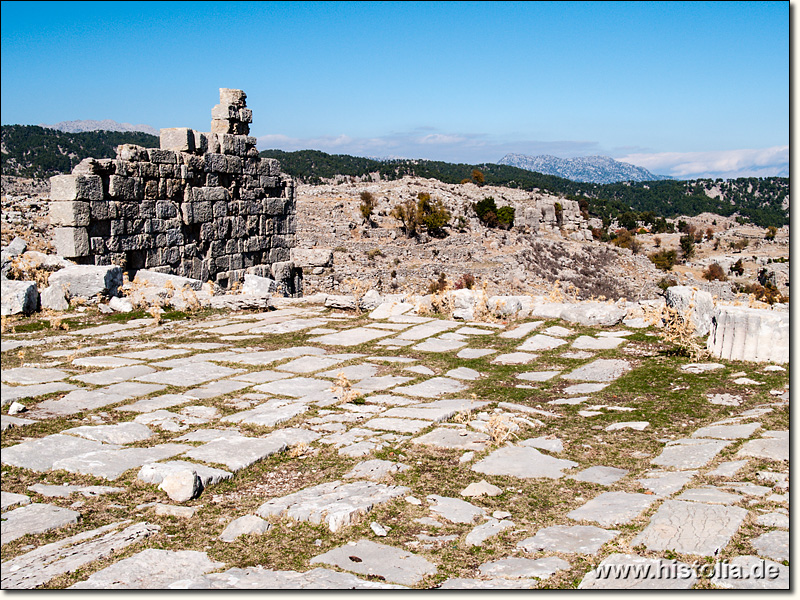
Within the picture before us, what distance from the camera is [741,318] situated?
6.96 m

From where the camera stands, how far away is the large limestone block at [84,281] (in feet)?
32.2

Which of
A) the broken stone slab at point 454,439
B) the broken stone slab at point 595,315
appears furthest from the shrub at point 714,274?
the broken stone slab at point 454,439

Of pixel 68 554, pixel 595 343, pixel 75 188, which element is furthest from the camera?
pixel 75 188

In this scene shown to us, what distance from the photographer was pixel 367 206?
2073 inches

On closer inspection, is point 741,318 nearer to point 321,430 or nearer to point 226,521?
point 321,430

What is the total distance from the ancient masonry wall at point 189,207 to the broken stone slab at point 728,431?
31.6ft

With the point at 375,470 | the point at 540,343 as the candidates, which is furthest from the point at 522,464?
the point at 540,343

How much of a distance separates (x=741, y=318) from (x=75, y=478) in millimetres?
6257

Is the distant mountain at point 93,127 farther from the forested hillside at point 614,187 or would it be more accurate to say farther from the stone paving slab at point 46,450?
the stone paving slab at point 46,450

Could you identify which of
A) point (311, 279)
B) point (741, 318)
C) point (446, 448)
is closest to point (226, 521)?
point (446, 448)

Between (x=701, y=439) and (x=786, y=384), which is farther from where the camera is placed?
(x=786, y=384)

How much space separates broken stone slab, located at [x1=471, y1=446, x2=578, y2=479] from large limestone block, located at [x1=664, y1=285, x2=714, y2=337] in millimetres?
4229

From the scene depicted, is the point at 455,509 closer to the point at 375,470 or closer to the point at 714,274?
the point at 375,470

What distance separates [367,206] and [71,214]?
4241cm
